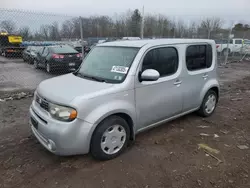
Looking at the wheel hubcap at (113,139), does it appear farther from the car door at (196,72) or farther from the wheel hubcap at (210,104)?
the wheel hubcap at (210,104)

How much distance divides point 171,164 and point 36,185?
6.28ft

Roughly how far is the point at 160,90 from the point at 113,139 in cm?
118

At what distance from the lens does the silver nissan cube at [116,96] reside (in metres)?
2.73

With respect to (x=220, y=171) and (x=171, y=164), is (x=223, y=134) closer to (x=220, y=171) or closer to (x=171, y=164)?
(x=220, y=171)

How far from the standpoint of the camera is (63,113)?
2.71m

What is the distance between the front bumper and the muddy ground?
0.38 metres

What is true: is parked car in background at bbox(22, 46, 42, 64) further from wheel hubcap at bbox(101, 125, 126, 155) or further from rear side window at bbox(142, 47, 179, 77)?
wheel hubcap at bbox(101, 125, 126, 155)

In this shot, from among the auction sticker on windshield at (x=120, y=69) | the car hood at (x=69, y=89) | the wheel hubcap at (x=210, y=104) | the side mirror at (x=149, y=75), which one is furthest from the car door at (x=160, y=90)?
the wheel hubcap at (x=210, y=104)

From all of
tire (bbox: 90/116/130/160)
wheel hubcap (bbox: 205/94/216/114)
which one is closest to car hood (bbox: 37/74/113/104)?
tire (bbox: 90/116/130/160)

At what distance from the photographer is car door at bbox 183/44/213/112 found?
402 centimetres

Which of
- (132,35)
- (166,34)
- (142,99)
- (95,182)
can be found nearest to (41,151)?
(95,182)

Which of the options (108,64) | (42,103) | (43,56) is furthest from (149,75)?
(43,56)

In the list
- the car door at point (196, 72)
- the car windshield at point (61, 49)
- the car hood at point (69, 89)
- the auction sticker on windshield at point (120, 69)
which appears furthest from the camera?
the car windshield at point (61, 49)

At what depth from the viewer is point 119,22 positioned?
12.1m
